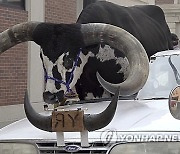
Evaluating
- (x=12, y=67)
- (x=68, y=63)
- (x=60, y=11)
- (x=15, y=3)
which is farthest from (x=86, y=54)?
(x=60, y=11)

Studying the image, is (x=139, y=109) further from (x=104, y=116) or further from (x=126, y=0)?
(x=126, y=0)

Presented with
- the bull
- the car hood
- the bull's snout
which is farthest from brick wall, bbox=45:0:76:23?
the car hood

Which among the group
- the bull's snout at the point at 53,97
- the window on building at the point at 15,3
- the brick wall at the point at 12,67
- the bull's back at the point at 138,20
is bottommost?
the brick wall at the point at 12,67

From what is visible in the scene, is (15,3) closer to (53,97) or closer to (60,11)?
(60,11)

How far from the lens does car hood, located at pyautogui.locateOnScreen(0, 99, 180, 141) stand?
4674mm

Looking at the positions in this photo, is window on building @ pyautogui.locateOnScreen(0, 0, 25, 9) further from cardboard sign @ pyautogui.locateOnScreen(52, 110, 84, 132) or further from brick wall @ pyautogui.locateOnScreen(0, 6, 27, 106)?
cardboard sign @ pyautogui.locateOnScreen(52, 110, 84, 132)

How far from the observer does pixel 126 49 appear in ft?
21.6

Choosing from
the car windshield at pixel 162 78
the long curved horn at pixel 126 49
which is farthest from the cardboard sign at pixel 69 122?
the car windshield at pixel 162 78

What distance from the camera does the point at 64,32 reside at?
7168mm

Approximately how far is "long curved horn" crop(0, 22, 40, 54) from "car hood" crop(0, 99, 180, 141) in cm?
204

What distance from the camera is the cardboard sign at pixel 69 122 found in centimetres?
473

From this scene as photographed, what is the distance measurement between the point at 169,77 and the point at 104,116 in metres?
1.67

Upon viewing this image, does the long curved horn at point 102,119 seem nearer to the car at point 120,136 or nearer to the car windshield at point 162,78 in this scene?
the car at point 120,136

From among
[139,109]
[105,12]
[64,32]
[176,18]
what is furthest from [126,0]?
[139,109]
